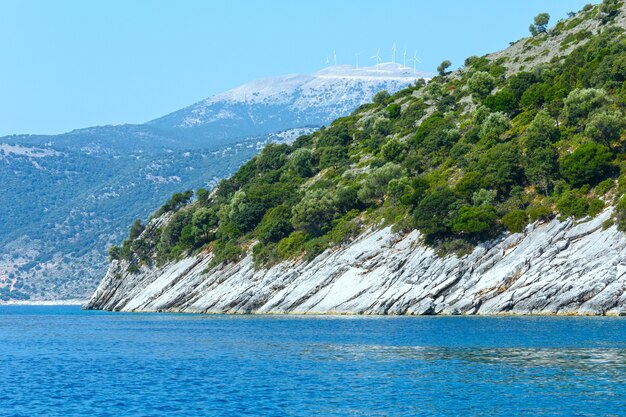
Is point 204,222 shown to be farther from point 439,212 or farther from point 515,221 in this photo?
point 515,221

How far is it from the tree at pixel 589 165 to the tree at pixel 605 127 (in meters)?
3.35

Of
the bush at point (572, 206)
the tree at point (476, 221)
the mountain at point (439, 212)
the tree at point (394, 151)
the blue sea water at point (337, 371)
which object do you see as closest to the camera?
the blue sea water at point (337, 371)

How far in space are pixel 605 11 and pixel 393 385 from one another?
131 metres

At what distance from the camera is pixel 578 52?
443 ft

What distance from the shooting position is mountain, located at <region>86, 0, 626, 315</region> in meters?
89.0

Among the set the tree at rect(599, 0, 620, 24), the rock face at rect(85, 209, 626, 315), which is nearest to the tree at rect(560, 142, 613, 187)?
the rock face at rect(85, 209, 626, 315)

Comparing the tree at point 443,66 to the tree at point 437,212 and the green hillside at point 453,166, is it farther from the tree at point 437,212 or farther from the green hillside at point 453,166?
the tree at point 437,212

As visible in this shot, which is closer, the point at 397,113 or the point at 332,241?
the point at 332,241

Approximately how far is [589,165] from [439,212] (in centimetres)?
1762

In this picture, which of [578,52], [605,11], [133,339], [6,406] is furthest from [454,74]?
[6,406]

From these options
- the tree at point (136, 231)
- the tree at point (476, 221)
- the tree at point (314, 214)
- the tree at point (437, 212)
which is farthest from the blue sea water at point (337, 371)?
the tree at point (136, 231)

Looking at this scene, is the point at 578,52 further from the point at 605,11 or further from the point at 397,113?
the point at 397,113

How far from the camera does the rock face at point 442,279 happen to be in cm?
8200

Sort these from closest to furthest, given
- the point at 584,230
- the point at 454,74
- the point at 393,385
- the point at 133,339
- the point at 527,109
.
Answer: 1. the point at 393,385
2. the point at 133,339
3. the point at 584,230
4. the point at 527,109
5. the point at 454,74
